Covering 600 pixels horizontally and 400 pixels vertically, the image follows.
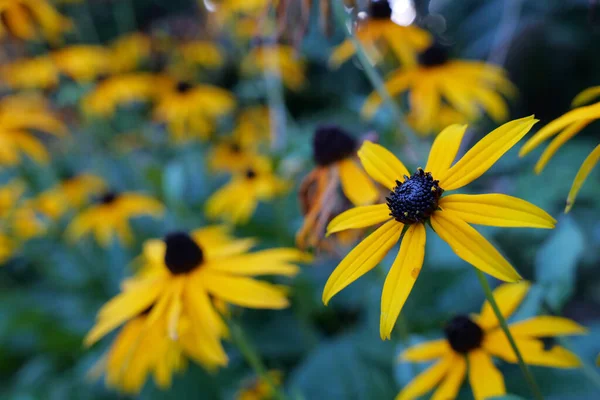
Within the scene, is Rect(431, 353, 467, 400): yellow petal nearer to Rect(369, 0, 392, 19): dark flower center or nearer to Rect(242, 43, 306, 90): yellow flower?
Rect(369, 0, 392, 19): dark flower center

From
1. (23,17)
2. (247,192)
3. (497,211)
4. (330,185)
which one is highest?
(23,17)

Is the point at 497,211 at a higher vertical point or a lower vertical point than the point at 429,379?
higher

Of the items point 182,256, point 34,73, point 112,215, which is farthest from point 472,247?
point 34,73

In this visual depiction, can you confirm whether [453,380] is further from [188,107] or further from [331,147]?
[188,107]

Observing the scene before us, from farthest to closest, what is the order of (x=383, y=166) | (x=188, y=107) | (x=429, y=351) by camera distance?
→ 1. (x=188, y=107)
2. (x=429, y=351)
3. (x=383, y=166)

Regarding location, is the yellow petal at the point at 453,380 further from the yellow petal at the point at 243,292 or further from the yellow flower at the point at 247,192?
the yellow flower at the point at 247,192

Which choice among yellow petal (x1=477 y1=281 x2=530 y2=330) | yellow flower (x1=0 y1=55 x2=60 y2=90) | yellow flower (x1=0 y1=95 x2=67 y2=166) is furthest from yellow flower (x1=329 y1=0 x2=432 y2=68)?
yellow flower (x1=0 y1=55 x2=60 y2=90)

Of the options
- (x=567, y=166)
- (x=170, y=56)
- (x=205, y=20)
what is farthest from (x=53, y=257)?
(x=567, y=166)
